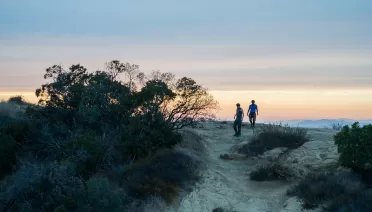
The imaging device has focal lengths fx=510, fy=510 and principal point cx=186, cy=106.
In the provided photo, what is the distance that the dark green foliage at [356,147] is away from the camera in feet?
50.9

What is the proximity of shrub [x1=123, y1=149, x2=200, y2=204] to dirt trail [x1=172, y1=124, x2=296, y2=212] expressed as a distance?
1.44 feet

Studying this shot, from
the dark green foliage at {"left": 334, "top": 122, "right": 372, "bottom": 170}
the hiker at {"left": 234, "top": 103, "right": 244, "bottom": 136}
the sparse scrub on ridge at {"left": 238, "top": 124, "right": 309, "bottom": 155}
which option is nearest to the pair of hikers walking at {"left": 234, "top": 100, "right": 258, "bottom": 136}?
the hiker at {"left": 234, "top": 103, "right": 244, "bottom": 136}

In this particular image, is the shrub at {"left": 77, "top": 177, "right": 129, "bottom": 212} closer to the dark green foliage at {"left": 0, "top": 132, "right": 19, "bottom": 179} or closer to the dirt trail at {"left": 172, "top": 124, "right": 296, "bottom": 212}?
the dirt trail at {"left": 172, "top": 124, "right": 296, "bottom": 212}

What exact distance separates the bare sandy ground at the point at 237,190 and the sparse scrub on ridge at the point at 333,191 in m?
0.39

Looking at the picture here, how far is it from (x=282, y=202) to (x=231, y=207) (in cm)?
156

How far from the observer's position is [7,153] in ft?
60.6

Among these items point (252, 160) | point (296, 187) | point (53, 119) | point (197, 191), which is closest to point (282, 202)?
point (296, 187)

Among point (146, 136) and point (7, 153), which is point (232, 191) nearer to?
point (146, 136)

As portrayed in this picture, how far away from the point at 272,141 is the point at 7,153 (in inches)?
409

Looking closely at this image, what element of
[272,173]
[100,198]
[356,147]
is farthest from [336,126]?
[100,198]

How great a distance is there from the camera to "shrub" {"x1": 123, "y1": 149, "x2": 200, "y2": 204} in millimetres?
14564

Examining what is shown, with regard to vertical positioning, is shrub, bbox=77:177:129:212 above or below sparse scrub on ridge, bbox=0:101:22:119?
below

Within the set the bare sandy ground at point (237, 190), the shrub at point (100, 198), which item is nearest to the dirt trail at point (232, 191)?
the bare sandy ground at point (237, 190)

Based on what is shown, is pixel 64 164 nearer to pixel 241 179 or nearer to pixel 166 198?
pixel 166 198
